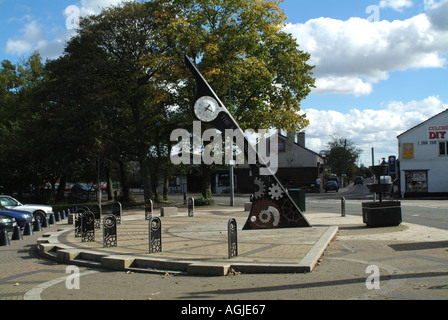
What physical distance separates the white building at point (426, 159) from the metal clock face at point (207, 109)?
1224 inches

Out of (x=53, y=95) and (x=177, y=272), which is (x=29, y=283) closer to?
(x=177, y=272)

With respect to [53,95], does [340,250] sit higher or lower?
lower

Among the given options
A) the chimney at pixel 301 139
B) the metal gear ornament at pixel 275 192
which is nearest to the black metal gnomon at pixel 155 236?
the metal gear ornament at pixel 275 192

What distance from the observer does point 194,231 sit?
1448cm

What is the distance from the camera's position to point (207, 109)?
14438 millimetres

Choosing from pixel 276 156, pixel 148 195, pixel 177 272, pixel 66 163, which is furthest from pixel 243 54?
pixel 276 156

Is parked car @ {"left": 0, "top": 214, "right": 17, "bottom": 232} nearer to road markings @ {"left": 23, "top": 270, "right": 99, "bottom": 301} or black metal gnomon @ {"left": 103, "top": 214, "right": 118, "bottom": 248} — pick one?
black metal gnomon @ {"left": 103, "top": 214, "right": 118, "bottom": 248}

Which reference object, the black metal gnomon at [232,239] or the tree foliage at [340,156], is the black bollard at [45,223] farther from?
the tree foliage at [340,156]

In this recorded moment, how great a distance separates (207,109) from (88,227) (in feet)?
18.6

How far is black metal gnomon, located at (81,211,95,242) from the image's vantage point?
12.5 metres

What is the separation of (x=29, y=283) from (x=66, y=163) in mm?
25785

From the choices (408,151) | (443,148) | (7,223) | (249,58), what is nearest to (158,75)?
(249,58)

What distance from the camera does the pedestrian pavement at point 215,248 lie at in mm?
8477

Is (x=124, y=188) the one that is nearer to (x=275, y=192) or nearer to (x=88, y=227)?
(x=88, y=227)
